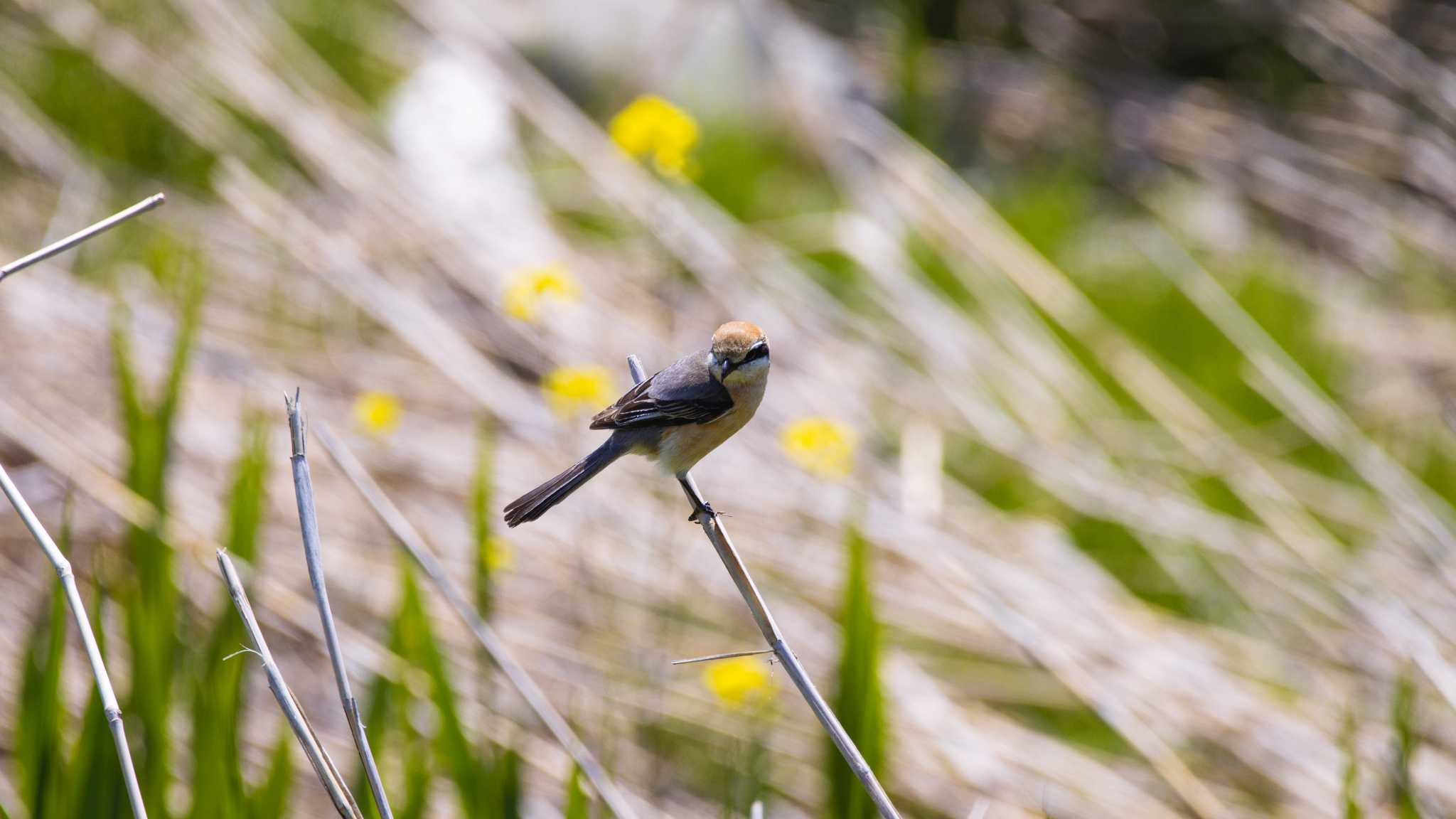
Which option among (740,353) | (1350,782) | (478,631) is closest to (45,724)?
(478,631)

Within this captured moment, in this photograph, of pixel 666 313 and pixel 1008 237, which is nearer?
pixel 666 313

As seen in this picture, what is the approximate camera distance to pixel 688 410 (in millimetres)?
1365

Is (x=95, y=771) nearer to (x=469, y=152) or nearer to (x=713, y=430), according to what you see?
(x=713, y=430)

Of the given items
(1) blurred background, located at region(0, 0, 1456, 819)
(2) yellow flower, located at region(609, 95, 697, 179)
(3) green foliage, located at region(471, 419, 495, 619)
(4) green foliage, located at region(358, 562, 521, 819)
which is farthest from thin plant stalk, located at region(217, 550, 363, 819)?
(2) yellow flower, located at region(609, 95, 697, 179)

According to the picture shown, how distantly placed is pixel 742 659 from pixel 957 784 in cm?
52

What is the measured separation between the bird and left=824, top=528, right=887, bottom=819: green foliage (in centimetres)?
41

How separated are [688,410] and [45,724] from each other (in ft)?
3.57

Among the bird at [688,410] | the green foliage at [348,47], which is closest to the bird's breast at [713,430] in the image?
the bird at [688,410]

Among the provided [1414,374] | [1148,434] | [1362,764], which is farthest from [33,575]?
[1414,374]

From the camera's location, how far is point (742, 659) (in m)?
2.69

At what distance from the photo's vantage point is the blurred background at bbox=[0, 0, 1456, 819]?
2.23 meters

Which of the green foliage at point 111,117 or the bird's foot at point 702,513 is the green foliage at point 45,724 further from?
the green foliage at point 111,117

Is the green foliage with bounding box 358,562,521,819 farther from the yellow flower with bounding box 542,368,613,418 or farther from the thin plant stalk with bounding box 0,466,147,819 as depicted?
the yellow flower with bounding box 542,368,613,418

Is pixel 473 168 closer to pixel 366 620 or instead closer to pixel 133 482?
pixel 366 620
